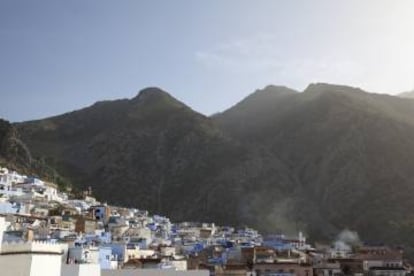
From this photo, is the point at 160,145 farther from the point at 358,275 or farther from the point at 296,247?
the point at 358,275

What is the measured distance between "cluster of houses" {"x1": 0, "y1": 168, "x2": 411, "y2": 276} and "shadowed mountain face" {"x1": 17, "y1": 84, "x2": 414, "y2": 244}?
2152 cm

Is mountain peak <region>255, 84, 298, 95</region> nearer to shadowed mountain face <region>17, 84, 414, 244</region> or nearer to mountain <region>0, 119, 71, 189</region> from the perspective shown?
shadowed mountain face <region>17, 84, 414, 244</region>

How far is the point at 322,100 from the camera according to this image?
11675 cm

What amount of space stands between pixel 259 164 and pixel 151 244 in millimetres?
47849

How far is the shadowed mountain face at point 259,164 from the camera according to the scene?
276 ft

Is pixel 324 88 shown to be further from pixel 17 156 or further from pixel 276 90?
pixel 17 156

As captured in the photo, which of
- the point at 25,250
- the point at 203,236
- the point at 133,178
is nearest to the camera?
the point at 25,250

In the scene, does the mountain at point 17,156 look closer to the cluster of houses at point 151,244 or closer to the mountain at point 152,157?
the cluster of houses at point 151,244

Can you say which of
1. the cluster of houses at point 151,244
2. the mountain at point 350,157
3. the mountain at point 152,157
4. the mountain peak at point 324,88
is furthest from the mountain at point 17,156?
the mountain peak at point 324,88

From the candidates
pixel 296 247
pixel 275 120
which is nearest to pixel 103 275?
pixel 296 247

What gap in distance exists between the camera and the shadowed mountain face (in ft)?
276

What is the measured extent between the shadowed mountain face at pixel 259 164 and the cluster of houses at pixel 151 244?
21.5 m

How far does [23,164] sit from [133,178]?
25134 millimetres

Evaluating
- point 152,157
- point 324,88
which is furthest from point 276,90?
point 152,157
